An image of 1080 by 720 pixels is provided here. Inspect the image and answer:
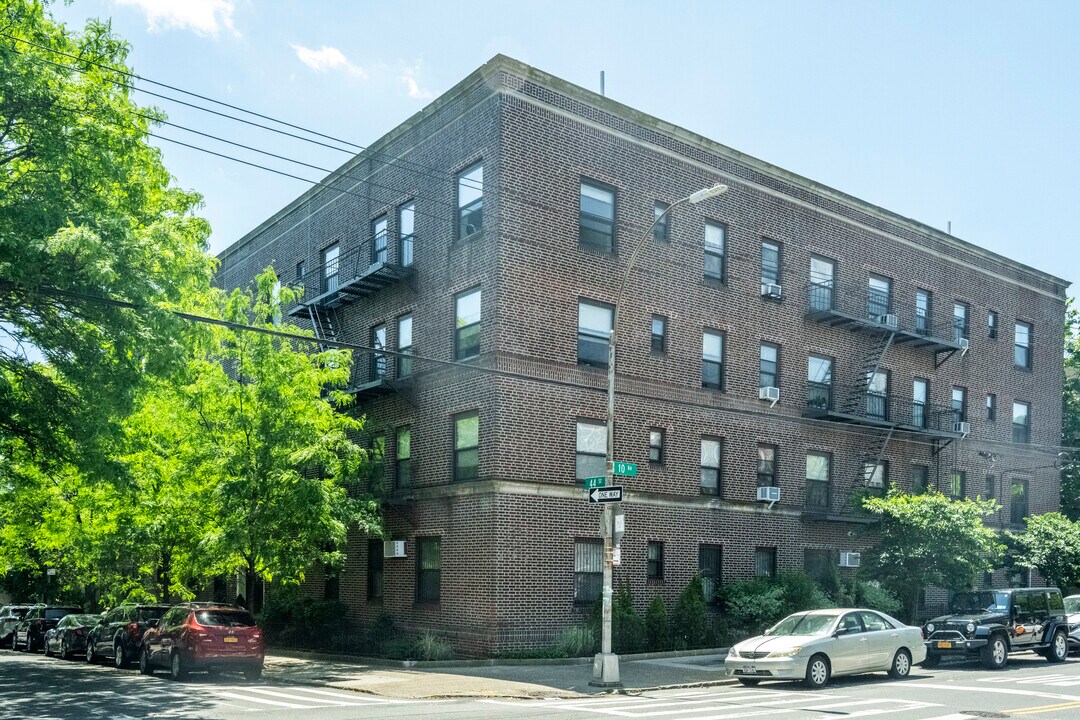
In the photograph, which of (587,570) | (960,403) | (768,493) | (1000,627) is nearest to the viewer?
(1000,627)

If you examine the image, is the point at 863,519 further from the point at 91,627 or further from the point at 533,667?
the point at 91,627

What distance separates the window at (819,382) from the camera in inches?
1316

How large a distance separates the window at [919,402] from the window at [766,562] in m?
8.12

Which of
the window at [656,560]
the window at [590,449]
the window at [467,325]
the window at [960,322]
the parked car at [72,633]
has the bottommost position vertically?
the parked car at [72,633]

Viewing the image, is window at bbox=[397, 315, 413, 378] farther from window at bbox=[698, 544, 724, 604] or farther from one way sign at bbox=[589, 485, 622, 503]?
one way sign at bbox=[589, 485, 622, 503]

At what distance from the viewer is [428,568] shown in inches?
1098

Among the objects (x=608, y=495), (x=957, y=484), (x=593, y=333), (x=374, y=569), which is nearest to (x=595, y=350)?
(x=593, y=333)

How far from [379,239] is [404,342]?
12.4 ft

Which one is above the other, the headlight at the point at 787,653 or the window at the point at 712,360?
the window at the point at 712,360

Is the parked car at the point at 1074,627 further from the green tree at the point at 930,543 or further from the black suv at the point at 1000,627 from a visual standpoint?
the green tree at the point at 930,543

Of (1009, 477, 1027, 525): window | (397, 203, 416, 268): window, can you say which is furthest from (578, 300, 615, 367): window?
(1009, 477, 1027, 525): window

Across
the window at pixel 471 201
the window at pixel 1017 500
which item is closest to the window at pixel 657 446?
the window at pixel 471 201

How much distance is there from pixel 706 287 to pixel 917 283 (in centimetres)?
1028

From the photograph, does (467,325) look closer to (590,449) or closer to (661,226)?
(590,449)
